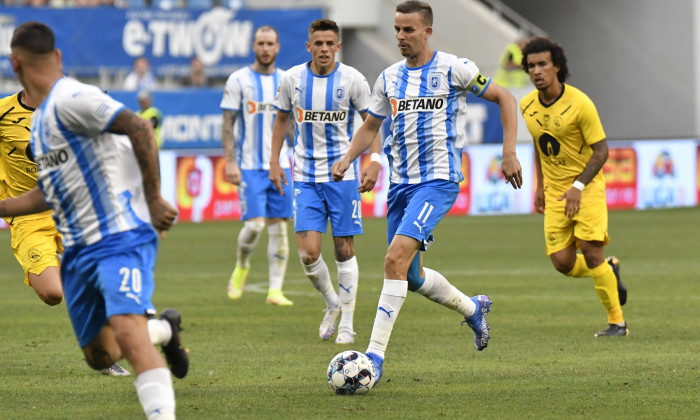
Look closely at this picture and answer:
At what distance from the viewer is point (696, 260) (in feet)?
49.2

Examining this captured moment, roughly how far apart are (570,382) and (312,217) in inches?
112

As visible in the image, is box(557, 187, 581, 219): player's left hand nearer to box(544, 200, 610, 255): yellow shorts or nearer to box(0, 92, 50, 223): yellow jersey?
box(544, 200, 610, 255): yellow shorts

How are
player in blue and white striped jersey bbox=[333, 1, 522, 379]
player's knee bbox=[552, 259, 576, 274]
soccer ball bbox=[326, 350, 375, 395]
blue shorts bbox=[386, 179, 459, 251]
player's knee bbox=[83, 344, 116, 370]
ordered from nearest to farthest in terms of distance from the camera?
player's knee bbox=[83, 344, 116, 370]
soccer ball bbox=[326, 350, 375, 395]
blue shorts bbox=[386, 179, 459, 251]
player in blue and white striped jersey bbox=[333, 1, 522, 379]
player's knee bbox=[552, 259, 576, 274]

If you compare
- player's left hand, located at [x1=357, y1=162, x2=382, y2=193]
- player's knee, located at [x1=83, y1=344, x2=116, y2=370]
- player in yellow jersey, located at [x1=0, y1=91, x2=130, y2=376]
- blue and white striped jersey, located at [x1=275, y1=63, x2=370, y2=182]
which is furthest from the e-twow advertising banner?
player's knee, located at [x1=83, y1=344, x2=116, y2=370]

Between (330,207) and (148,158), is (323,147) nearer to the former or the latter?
(330,207)

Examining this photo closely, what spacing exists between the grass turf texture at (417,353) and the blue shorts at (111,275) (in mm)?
1032

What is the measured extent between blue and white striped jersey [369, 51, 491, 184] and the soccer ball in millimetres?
1427

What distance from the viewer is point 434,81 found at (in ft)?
25.3

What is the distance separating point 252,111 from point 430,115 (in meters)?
4.24

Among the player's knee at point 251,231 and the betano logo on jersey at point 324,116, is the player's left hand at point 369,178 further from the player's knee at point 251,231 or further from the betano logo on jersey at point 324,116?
the player's knee at point 251,231

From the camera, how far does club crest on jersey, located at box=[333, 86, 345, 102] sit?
926cm

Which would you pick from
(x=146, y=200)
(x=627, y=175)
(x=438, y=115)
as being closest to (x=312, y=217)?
(x=438, y=115)

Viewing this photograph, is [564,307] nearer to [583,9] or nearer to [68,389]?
[68,389]

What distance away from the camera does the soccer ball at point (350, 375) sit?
678cm
